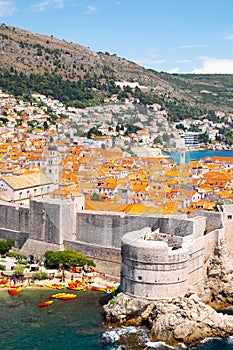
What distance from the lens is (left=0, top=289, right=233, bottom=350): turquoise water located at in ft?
67.6

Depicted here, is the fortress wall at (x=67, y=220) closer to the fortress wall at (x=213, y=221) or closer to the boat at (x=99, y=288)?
the boat at (x=99, y=288)

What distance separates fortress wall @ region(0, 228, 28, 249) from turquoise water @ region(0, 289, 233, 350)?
19.4 feet

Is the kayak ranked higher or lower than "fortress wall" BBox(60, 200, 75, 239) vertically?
lower

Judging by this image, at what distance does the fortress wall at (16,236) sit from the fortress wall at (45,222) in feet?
3.21

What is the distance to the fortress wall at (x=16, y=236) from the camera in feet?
103

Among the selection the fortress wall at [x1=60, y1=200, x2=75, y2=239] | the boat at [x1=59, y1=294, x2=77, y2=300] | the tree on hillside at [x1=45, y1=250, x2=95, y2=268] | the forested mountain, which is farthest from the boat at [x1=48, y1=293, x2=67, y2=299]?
the forested mountain

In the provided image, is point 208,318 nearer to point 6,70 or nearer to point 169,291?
point 169,291

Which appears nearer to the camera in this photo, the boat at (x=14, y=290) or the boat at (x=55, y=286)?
the boat at (x=14, y=290)

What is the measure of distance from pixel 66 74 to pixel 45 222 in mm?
105366

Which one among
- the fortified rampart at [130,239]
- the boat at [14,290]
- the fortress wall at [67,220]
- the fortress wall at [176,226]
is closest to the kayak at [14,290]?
the boat at [14,290]

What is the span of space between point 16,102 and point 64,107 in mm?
10180

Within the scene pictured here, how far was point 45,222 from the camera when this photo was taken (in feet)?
97.1

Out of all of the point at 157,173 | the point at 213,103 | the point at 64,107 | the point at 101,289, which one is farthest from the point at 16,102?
the point at 213,103

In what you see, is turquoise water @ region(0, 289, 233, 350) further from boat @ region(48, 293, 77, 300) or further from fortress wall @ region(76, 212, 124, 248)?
fortress wall @ region(76, 212, 124, 248)
